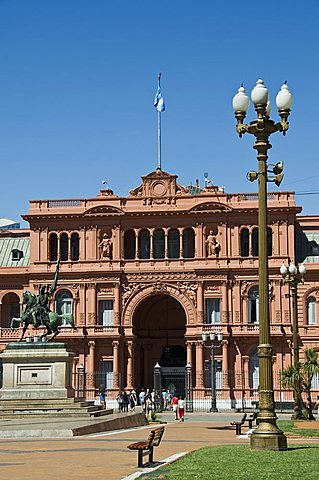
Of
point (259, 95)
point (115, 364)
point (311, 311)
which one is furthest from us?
point (311, 311)

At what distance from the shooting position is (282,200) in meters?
79.6

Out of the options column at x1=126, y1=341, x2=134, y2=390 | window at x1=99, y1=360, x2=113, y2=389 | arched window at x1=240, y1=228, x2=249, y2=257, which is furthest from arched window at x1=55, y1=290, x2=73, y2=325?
arched window at x1=240, y1=228, x2=249, y2=257

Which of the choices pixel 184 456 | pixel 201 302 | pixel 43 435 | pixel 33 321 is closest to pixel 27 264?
pixel 201 302

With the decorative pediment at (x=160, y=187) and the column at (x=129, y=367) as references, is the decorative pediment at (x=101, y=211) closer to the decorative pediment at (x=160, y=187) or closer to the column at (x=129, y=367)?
the decorative pediment at (x=160, y=187)

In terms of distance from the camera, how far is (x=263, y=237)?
952 inches

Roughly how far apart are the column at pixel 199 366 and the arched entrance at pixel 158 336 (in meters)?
6.29

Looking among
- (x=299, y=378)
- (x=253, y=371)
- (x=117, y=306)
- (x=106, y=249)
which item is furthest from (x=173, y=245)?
(x=299, y=378)

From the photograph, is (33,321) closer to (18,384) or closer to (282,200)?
(18,384)

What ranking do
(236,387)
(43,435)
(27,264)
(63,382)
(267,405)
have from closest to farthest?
1. (267,405)
2. (43,435)
3. (63,382)
4. (236,387)
5. (27,264)

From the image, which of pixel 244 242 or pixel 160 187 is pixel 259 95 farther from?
pixel 160 187

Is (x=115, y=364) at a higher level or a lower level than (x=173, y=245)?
lower

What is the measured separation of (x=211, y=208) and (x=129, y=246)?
8540 mm

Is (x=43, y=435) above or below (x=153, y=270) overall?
below

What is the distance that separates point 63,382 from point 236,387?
3599 cm
